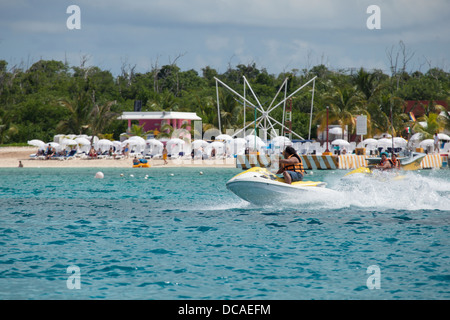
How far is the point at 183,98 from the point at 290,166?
182 feet

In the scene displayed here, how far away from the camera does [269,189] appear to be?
46.2ft

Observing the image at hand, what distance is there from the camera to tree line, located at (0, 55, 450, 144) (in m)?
52.8

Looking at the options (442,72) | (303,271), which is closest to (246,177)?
(303,271)

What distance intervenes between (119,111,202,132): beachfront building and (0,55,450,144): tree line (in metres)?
1.72

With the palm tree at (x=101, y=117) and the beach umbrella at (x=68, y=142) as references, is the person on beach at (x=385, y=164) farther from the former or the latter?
the palm tree at (x=101, y=117)

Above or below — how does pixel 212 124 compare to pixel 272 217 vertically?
above

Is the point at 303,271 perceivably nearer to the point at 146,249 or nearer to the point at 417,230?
the point at 146,249

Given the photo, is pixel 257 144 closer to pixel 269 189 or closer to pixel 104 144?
pixel 104 144

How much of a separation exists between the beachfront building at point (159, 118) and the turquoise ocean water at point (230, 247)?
1360 inches

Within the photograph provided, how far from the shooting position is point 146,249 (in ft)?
34.3

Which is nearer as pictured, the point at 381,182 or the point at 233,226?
the point at 233,226

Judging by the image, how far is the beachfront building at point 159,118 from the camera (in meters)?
53.2

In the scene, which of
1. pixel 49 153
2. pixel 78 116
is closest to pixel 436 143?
pixel 49 153
